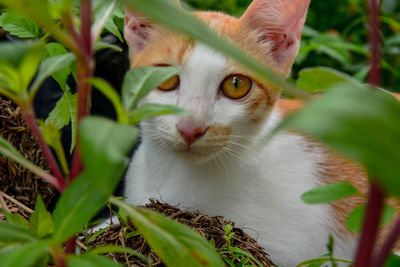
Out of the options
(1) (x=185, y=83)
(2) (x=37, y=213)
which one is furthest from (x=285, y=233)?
(2) (x=37, y=213)

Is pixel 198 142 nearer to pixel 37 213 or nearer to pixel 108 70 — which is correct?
pixel 37 213

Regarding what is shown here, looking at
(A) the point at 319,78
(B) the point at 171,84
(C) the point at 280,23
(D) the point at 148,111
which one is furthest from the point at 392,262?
(C) the point at 280,23

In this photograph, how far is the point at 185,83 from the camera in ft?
4.28

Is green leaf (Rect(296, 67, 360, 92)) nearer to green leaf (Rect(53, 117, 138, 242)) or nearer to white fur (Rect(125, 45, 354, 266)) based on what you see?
green leaf (Rect(53, 117, 138, 242))

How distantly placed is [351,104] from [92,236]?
0.88m

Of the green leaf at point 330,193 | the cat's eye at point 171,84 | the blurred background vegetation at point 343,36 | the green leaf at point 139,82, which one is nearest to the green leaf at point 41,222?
the green leaf at point 139,82

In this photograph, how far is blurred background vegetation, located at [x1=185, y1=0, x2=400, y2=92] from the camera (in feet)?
8.20

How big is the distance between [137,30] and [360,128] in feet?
4.35

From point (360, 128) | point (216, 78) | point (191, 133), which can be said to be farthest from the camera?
point (216, 78)

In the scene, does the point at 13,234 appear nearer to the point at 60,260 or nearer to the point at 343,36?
the point at 60,260

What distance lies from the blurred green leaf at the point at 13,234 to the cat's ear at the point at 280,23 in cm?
111

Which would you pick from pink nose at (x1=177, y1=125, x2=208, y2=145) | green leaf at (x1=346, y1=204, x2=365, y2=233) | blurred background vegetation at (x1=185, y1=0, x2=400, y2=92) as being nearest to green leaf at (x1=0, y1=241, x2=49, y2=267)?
green leaf at (x1=346, y1=204, x2=365, y2=233)

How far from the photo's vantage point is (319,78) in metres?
0.57

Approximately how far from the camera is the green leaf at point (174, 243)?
539 millimetres
